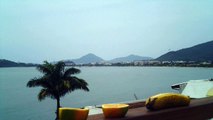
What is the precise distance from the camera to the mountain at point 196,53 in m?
144

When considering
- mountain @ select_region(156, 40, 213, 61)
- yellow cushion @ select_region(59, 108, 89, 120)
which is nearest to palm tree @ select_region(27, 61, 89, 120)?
yellow cushion @ select_region(59, 108, 89, 120)

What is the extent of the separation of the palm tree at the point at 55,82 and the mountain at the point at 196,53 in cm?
12162

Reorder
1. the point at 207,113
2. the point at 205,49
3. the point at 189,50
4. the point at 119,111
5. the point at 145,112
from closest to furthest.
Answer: the point at 119,111
the point at 145,112
the point at 207,113
the point at 205,49
the point at 189,50

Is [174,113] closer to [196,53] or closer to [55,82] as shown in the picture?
[55,82]

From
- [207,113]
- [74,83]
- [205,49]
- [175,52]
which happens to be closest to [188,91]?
[207,113]

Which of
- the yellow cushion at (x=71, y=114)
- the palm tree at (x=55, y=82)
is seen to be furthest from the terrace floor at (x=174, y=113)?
the palm tree at (x=55, y=82)

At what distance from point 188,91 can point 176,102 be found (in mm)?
10168

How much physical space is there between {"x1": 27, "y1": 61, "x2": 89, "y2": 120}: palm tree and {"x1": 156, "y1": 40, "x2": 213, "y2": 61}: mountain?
121624 mm

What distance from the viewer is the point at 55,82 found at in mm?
24000

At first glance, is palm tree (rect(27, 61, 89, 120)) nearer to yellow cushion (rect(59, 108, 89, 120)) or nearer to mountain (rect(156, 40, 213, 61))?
yellow cushion (rect(59, 108, 89, 120))

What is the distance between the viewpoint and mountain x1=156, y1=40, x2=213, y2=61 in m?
144

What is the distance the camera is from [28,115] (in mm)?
61156

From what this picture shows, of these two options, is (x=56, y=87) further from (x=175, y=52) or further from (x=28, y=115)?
(x=175, y=52)

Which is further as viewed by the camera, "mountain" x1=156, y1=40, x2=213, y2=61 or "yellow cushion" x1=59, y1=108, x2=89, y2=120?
"mountain" x1=156, y1=40, x2=213, y2=61
